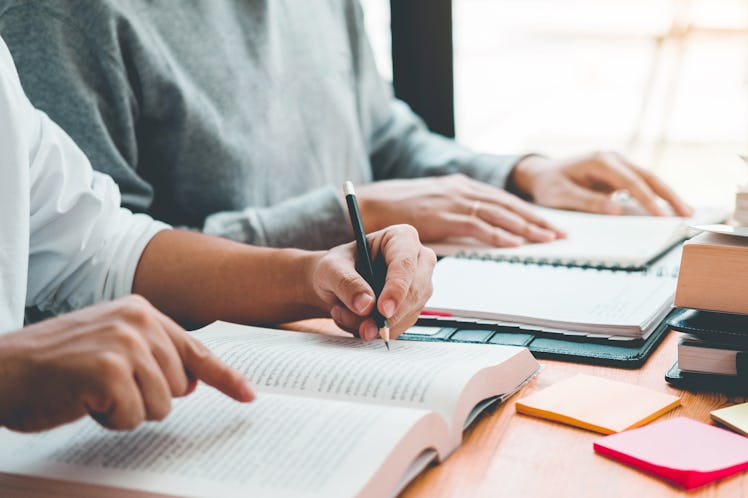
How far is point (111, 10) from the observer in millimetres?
1087

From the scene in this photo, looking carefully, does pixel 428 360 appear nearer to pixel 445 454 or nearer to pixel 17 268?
pixel 445 454

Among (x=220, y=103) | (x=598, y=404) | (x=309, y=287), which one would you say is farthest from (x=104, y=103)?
(x=598, y=404)

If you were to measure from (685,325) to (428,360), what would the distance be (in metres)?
0.23

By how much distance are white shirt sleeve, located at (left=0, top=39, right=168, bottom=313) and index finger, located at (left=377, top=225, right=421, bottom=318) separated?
0.31 m

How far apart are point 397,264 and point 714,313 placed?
0.29 m

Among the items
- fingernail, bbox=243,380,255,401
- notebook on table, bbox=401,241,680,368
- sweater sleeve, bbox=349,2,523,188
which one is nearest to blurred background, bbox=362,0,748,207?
sweater sleeve, bbox=349,2,523,188

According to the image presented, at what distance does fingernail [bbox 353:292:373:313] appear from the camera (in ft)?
2.54

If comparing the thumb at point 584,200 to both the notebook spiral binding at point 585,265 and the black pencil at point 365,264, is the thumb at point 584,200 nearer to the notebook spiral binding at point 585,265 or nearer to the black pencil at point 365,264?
the notebook spiral binding at point 585,265

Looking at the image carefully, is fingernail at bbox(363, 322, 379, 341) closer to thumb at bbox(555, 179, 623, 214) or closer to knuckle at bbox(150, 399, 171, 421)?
knuckle at bbox(150, 399, 171, 421)

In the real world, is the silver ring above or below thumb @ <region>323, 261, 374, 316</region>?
below

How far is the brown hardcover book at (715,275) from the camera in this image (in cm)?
71

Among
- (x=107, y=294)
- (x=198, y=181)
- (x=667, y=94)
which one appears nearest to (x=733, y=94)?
(x=667, y=94)

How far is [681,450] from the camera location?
61 centimetres

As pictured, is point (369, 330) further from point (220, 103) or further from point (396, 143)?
point (396, 143)
